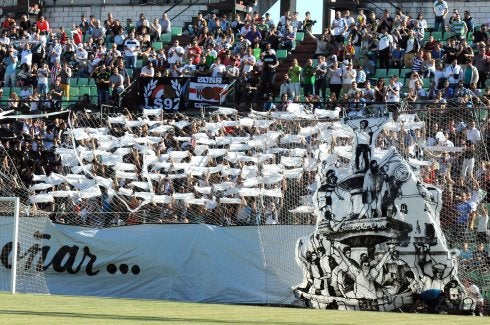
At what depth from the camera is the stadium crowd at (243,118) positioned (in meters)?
23.6

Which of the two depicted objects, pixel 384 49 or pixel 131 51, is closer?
pixel 384 49

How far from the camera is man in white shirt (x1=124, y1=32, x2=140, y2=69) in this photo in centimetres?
3941

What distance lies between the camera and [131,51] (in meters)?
39.6

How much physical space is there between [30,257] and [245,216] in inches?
177

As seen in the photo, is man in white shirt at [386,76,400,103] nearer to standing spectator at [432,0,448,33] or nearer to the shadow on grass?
standing spectator at [432,0,448,33]

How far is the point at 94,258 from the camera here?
26531 millimetres

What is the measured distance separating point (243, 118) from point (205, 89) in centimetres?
374

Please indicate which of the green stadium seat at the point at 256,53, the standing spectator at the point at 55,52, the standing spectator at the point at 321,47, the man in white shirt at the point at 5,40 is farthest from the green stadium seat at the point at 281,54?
the man in white shirt at the point at 5,40

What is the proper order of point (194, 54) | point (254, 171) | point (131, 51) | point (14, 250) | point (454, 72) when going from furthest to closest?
point (131, 51) → point (194, 54) → point (454, 72) → point (254, 171) → point (14, 250)

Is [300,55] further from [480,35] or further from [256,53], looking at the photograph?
[480,35]

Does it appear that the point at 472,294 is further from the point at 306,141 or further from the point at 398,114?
the point at 306,141

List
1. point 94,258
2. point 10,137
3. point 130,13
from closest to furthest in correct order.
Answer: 1. point 94,258
2. point 10,137
3. point 130,13

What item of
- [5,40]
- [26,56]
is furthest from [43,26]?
[26,56]

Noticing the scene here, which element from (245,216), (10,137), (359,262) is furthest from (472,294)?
(10,137)
